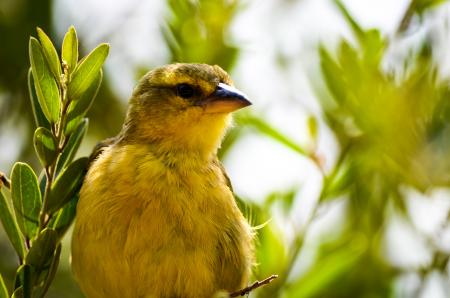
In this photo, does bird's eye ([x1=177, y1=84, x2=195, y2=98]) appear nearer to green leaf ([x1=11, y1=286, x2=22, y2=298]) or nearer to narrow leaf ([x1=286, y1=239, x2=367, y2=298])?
narrow leaf ([x1=286, y1=239, x2=367, y2=298])

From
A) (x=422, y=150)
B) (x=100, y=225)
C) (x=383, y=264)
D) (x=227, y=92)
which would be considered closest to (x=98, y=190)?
(x=100, y=225)

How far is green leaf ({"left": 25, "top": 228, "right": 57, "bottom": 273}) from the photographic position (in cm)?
270

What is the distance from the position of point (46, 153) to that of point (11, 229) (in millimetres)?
324

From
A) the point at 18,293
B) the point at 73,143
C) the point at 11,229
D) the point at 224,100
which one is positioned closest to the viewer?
the point at 18,293

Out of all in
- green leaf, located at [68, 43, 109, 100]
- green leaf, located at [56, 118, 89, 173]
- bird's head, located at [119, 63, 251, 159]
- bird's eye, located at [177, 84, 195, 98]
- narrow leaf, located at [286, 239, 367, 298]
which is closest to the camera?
green leaf, located at [68, 43, 109, 100]

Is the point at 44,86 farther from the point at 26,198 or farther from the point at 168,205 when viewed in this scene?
the point at 168,205

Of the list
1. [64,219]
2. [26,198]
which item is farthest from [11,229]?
[64,219]

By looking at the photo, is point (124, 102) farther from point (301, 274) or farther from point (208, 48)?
point (301, 274)

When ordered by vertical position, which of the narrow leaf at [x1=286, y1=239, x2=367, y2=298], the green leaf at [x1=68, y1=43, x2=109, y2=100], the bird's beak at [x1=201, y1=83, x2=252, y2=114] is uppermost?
the green leaf at [x1=68, y1=43, x2=109, y2=100]

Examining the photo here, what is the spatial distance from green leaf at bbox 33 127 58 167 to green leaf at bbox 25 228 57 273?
0.24 m

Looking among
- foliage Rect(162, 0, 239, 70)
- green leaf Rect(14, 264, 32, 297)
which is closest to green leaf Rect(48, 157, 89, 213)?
green leaf Rect(14, 264, 32, 297)

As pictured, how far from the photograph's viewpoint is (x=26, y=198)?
2.79 metres

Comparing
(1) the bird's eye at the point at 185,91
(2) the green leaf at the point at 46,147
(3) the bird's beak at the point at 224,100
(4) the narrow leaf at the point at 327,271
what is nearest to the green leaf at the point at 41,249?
(2) the green leaf at the point at 46,147

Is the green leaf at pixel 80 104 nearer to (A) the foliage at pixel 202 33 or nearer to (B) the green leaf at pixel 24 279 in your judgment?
(B) the green leaf at pixel 24 279
